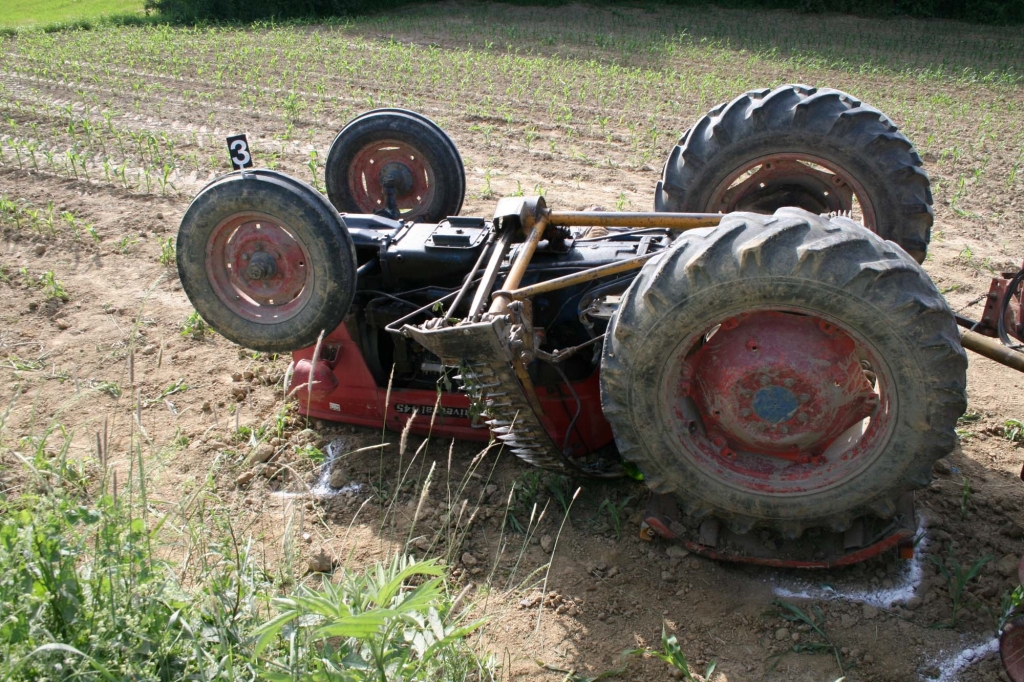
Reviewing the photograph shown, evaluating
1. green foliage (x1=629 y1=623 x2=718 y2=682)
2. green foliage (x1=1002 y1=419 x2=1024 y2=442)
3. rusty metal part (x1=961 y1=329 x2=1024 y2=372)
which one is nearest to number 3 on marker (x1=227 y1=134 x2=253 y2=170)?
green foliage (x1=629 y1=623 x2=718 y2=682)

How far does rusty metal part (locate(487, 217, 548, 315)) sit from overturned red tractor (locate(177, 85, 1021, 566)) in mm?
15

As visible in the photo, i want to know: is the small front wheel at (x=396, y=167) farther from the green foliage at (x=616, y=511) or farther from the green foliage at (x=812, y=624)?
the green foliage at (x=812, y=624)

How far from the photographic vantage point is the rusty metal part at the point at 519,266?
3.28 m

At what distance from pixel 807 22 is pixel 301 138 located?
14.9 meters

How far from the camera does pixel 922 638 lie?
10.6 feet

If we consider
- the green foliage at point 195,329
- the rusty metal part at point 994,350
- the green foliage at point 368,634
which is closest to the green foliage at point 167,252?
the green foliage at point 195,329

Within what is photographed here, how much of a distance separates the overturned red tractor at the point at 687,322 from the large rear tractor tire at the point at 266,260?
0.03 ft

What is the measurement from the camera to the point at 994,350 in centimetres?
341

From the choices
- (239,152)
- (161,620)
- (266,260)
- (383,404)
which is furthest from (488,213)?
(161,620)

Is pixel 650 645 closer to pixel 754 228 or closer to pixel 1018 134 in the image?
pixel 754 228

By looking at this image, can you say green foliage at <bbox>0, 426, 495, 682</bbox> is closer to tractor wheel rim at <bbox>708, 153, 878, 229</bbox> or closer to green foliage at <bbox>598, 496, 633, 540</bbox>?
green foliage at <bbox>598, 496, 633, 540</bbox>

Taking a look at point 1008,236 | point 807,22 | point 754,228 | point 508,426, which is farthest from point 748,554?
point 807,22

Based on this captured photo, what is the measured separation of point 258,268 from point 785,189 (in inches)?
110

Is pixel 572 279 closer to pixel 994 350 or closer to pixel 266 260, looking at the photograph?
pixel 266 260
